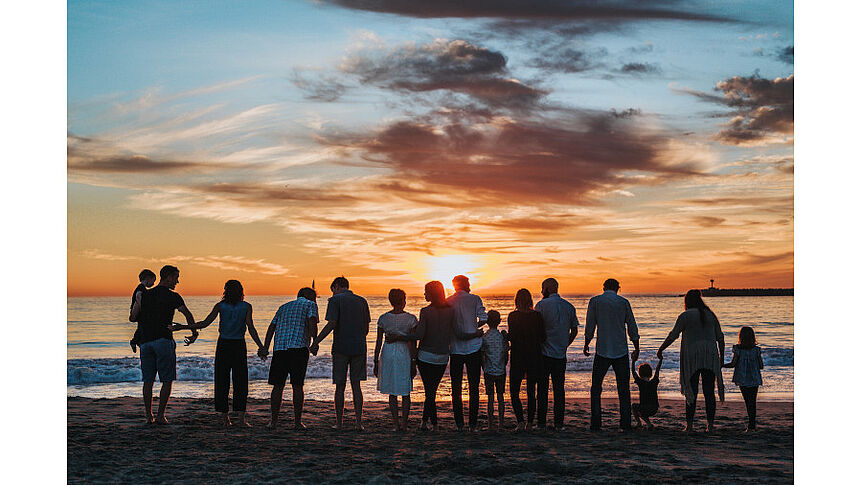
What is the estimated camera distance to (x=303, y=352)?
865 cm

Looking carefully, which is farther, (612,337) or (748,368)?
(748,368)

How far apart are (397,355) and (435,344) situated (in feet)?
1.71

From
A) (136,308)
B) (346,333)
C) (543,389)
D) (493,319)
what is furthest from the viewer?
(543,389)

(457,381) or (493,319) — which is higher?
(493,319)

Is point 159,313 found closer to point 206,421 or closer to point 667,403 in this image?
point 206,421

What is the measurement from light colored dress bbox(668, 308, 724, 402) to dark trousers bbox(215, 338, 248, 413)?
217 inches

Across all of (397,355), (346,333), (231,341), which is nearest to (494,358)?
(397,355)

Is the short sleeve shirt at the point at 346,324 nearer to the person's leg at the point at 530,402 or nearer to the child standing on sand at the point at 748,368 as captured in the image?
the person's leg at the point at 530,402

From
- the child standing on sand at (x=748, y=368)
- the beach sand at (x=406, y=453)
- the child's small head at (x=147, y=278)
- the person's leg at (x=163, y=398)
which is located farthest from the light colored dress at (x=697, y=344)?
the child's small head at (x=147, y=278)

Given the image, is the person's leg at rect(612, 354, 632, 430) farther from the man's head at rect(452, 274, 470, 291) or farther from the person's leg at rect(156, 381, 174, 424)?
the person's leg at rect(156, 381, 174, 424)

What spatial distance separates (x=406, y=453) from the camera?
719 centimetres

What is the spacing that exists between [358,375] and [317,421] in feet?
5.14

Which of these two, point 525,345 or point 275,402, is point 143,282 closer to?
point 275,402
